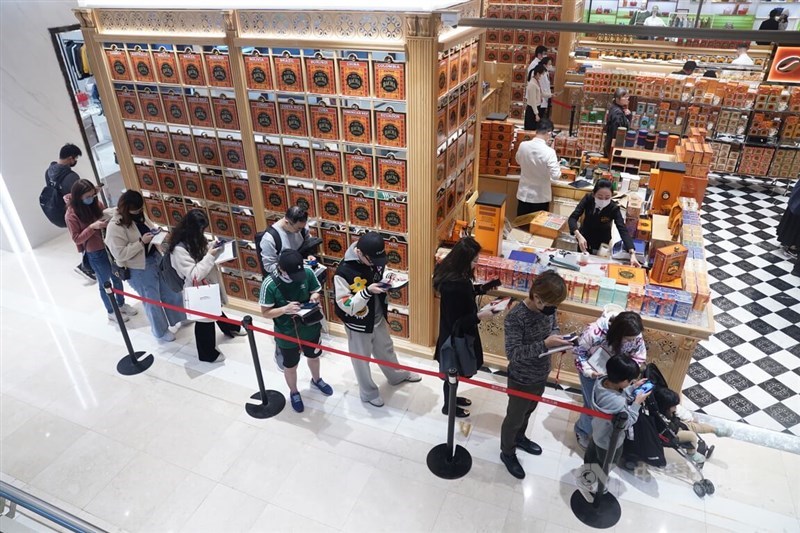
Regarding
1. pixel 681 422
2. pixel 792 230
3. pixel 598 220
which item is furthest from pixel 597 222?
pixel 792 230

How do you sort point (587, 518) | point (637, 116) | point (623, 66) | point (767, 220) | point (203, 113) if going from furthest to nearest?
point (623, 66) < point (637, 116) < point (767, 220) < point (203, 113) < point (587, 518)

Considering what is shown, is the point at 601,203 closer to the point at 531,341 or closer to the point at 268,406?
the point at 531,341

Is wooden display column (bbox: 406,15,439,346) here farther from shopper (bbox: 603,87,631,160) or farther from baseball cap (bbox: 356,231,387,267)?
shopper (bbox: 603,87,631,160)

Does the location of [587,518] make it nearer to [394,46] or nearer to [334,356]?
[334,356]

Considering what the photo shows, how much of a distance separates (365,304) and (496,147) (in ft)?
13.1

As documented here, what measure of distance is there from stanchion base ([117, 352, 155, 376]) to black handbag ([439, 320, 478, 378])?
3.17 meters

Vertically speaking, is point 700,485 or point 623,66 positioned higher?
point 623,66

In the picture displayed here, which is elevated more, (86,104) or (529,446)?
(86,104)

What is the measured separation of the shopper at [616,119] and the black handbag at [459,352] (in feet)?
16.7

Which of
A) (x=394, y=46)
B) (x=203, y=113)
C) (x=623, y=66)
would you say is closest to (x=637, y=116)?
(x=623, y=66)

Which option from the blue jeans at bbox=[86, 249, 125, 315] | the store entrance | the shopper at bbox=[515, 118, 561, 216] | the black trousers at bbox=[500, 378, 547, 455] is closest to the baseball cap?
the black trousers at bbox=[500, 378, 547, 455]

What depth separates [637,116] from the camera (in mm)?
10102

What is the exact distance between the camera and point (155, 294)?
574 centimetres

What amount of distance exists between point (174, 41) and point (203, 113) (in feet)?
2.24
